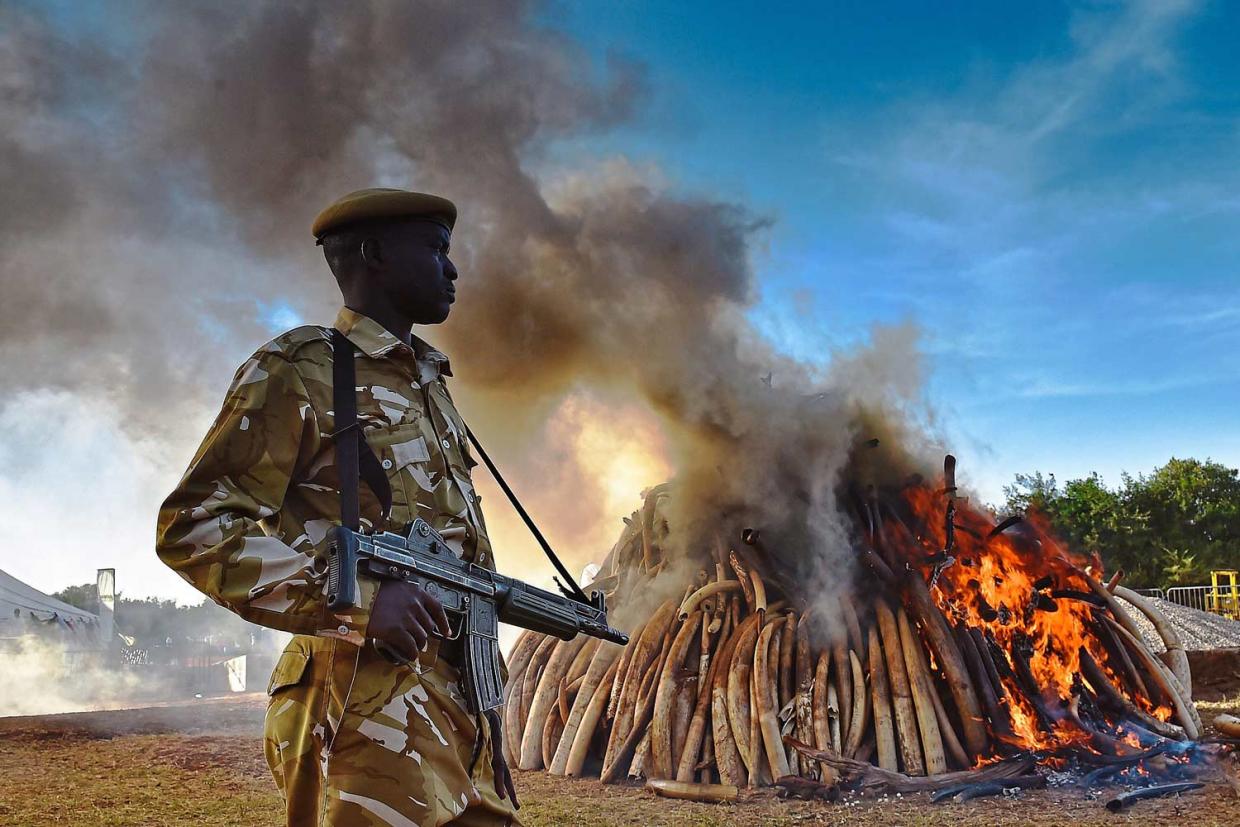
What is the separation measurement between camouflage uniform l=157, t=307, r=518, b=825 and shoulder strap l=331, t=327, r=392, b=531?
2cm

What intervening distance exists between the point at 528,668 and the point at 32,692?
11245 millimetres

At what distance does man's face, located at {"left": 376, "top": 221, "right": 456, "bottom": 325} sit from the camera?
2.50 metres

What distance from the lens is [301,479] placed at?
2.19 m

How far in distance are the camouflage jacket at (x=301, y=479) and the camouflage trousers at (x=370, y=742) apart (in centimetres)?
18

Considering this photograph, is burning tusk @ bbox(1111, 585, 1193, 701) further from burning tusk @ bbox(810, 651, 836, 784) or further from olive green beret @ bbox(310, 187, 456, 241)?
olive green beret @ bbox(310, 187, 456, 241)

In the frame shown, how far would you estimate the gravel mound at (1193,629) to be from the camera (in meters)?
14.6

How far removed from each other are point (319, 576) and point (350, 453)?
0.30 meters

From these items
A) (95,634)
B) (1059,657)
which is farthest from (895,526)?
(95,634)

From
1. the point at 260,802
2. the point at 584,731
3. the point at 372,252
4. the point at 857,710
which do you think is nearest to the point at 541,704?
the point at 584,731

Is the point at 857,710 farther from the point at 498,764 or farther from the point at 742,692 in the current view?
the point at 498,764

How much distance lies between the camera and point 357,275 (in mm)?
2539

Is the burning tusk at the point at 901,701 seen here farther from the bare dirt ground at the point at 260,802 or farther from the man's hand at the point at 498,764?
the man's hand at the point at 498,764

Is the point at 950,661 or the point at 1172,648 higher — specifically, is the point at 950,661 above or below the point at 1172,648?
above

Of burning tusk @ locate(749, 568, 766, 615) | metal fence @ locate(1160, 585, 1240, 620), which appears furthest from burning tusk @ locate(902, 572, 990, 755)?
metal fence @ locate(1160, 585, 1240, 620)
